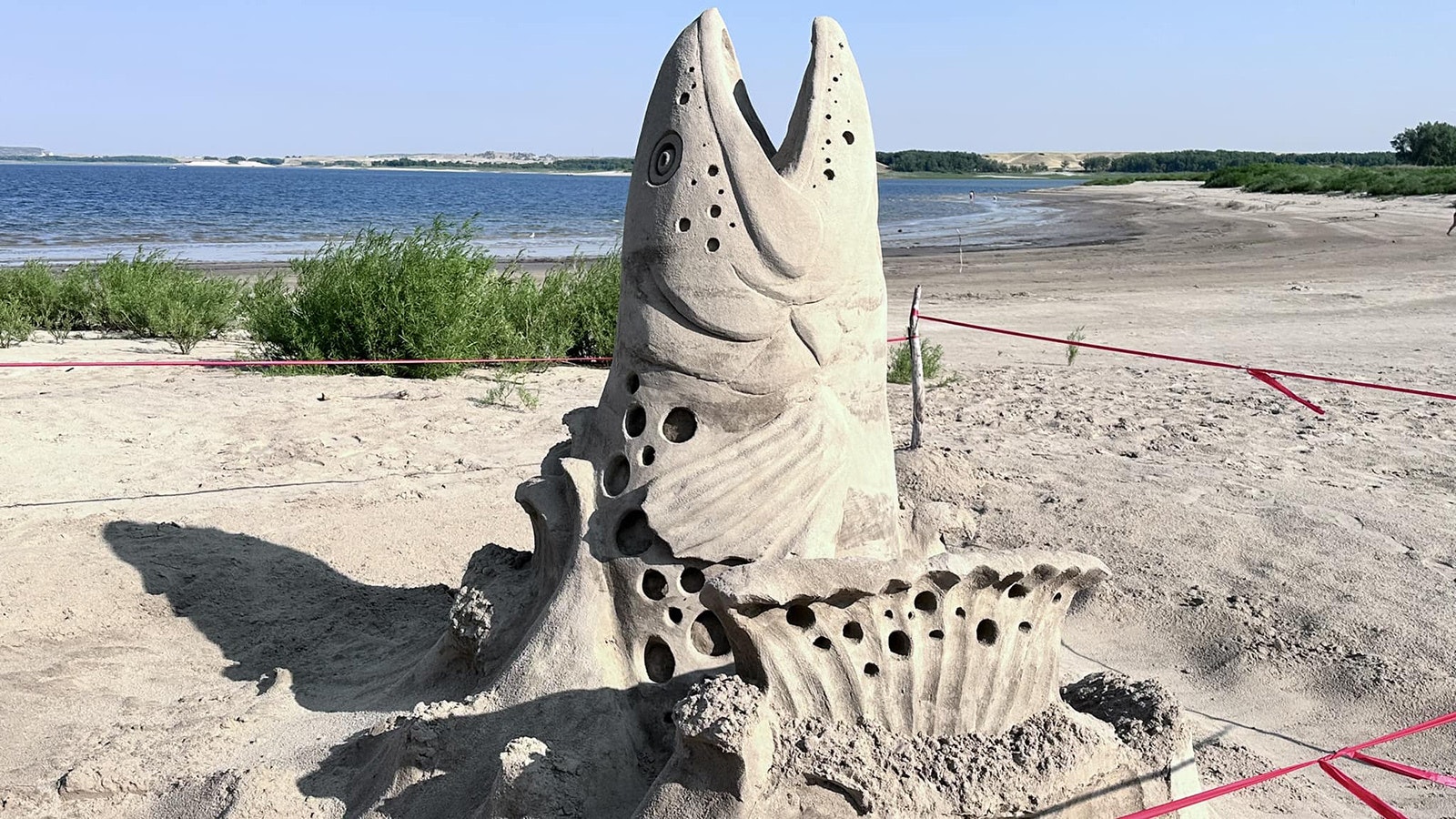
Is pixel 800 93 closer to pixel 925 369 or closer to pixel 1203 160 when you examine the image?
pixel 925 369

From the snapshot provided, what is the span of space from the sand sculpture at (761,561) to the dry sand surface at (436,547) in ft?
1.29

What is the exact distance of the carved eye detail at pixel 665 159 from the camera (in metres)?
3.46

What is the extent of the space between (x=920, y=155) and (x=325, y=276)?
413 ft

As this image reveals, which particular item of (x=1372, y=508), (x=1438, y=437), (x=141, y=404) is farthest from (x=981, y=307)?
(x=141, y=404)

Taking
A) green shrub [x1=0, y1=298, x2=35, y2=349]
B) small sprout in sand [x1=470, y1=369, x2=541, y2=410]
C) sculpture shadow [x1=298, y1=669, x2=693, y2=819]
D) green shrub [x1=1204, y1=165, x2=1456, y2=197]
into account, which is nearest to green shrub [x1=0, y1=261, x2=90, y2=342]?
green shrub [x1=0, y1=298, x2=35, y2=349]

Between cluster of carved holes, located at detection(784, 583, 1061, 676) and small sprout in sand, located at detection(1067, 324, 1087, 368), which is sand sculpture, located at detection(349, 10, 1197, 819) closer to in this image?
cluster of carved holes, located at detection(784, 583, 1061, 676)

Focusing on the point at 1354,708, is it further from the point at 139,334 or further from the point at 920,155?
the point at 920,155

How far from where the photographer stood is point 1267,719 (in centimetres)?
438

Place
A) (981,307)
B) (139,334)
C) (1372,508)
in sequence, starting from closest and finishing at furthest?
(1372,508) < (139,334) < (981,307)

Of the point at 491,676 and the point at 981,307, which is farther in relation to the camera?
the point at 981,307

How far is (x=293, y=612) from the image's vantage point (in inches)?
203

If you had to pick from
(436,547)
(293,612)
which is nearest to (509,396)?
(436,547)

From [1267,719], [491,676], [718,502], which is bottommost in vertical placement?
[1267,719]

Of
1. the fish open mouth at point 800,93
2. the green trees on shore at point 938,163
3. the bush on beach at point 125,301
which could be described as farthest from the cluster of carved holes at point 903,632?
the green trees on shore at point 938,163
